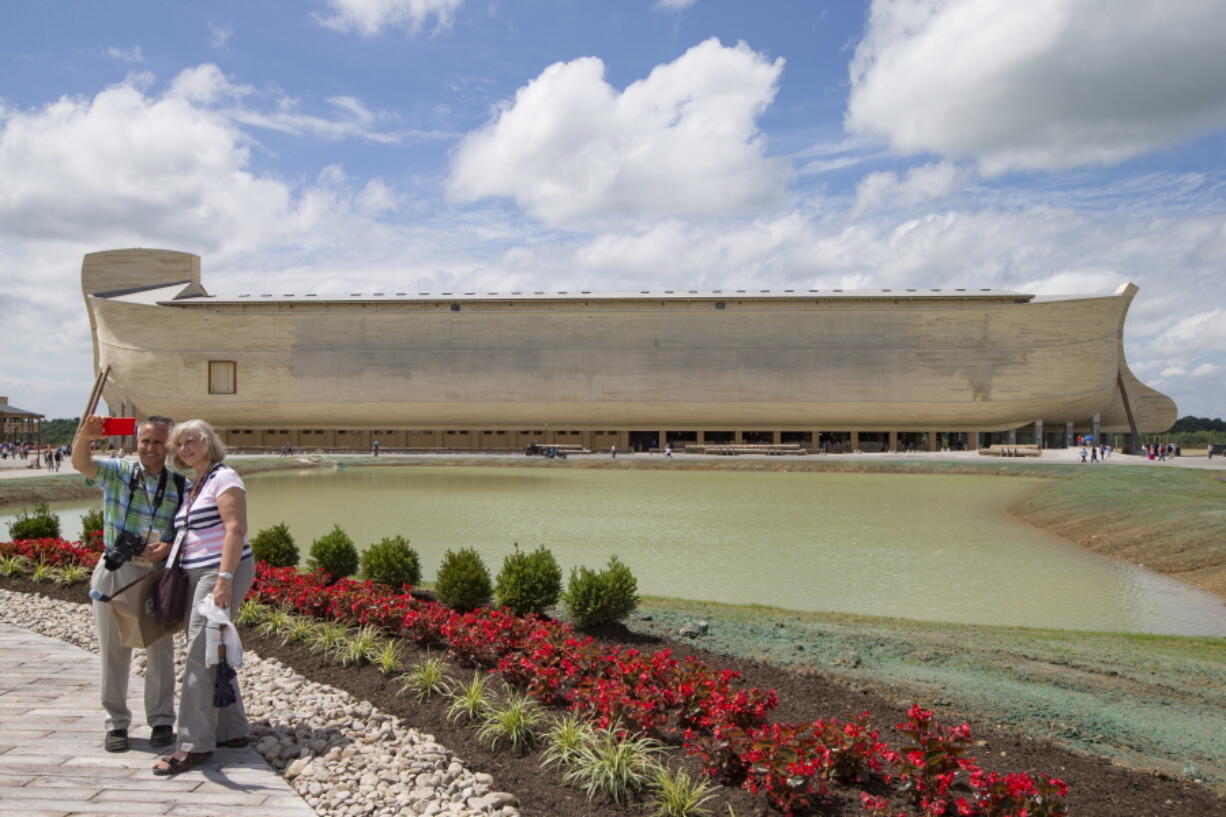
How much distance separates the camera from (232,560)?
14.8ft

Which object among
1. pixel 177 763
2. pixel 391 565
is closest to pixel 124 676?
pixel 177 763

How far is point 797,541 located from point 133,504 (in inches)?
544

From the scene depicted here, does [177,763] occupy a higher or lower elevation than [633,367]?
lower

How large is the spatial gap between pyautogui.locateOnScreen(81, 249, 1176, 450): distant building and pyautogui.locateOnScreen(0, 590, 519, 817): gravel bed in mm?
55774

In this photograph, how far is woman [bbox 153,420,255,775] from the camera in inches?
178

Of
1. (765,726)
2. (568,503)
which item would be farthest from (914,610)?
(568,503)

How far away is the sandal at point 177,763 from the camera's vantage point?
441 centimetres

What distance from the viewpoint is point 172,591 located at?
4.71 metres

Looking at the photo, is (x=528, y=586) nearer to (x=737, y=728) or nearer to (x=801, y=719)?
(x=801, y=719)

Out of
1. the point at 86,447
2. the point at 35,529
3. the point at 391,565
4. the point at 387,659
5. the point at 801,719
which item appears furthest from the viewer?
the point at 35,529

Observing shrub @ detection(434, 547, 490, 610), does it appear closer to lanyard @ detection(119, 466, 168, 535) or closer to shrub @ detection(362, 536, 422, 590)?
shrub @ detection(362, 536, 422, 590)

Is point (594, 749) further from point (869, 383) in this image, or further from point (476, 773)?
point (869, 383)

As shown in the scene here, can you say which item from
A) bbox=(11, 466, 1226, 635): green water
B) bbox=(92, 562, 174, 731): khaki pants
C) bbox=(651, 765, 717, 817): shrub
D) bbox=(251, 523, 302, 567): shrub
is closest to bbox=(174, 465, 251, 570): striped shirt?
bbox=(92, 562, 174, 731): khaki pants

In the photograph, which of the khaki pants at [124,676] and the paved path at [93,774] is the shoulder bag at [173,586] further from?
the paved path at [93,774]
